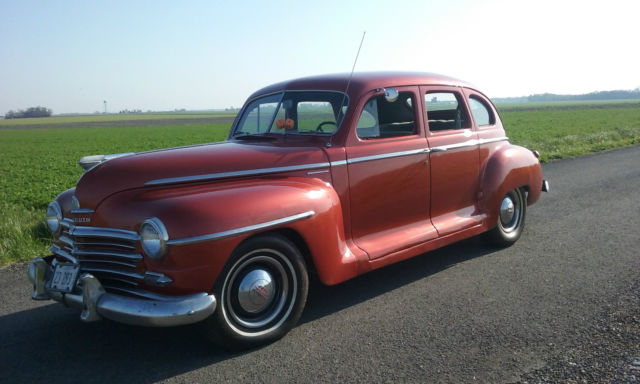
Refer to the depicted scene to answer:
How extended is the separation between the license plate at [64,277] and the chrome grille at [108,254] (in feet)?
0.16

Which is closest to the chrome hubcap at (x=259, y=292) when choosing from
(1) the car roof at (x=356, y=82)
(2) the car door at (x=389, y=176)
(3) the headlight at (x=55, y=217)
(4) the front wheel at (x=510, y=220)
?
(2) the car door at (x=389, y=176)

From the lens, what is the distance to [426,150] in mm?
4664

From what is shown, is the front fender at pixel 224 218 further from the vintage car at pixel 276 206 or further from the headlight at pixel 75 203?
the headlight at pixel 75 203

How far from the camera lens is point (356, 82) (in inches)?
175

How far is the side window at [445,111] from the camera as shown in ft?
16.1

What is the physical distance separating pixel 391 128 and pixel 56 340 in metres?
3.13

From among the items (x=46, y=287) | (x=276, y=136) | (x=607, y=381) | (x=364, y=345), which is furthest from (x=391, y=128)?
(x=46, y=287)

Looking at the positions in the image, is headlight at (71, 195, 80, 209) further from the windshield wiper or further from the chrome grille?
the windshield wiper

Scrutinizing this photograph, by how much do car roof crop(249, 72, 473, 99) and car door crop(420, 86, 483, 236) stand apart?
5.6 inches

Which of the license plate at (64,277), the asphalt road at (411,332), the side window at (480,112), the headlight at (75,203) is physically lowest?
the asphalt road at (411,332)

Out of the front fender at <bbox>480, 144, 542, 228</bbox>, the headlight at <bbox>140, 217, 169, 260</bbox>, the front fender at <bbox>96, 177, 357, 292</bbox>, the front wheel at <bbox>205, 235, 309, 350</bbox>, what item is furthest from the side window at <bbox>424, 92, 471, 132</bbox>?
the headlight at <bbox>140, 217, 169, 260</bbox>

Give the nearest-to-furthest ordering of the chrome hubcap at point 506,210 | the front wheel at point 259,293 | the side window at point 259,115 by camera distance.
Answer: the front wheel at point 259,293, the side window at point 259,115, the chrome hubcap at point 506,210

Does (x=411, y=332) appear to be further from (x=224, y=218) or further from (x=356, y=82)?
(x=356, y=82)

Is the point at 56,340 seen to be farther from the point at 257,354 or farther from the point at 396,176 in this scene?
the point at 396,176
